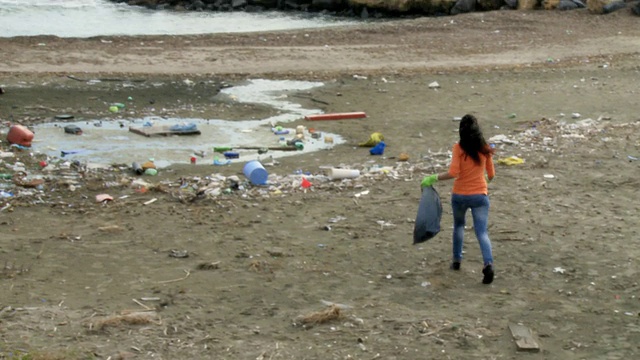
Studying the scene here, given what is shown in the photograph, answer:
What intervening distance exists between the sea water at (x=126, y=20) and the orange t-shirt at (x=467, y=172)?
62.9 ft

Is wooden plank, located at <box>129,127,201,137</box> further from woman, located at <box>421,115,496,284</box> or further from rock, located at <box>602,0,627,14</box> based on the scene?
rock, located at <box>602,0,627,14</box>

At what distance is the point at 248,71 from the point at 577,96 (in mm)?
5410

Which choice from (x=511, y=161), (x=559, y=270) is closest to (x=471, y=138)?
(x=559, y=270)

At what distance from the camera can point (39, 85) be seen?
14.1 meters

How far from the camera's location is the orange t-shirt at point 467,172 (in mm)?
6492

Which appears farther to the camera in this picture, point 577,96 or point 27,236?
point 577,96

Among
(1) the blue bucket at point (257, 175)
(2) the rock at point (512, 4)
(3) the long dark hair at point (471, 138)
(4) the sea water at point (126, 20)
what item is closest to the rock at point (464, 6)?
(2) the rock at point (512, 4)

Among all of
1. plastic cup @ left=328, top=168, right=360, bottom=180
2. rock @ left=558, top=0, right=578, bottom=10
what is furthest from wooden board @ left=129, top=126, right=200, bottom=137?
rock @ left=558, top=0, right=578, bottom=10

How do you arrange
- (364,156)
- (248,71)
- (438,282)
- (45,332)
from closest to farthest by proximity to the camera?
1. (45,332)
2. (438,282)
3. (364,156)
4. (248,71)

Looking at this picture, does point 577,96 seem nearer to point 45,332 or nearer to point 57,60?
point 57,60

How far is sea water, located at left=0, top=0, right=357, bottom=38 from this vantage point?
87.6ft

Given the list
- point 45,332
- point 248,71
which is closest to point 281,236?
point 45,332

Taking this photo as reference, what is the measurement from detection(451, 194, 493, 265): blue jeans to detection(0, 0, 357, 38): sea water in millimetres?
19126

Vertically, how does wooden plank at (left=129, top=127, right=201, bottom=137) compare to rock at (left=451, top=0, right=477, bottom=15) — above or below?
below
